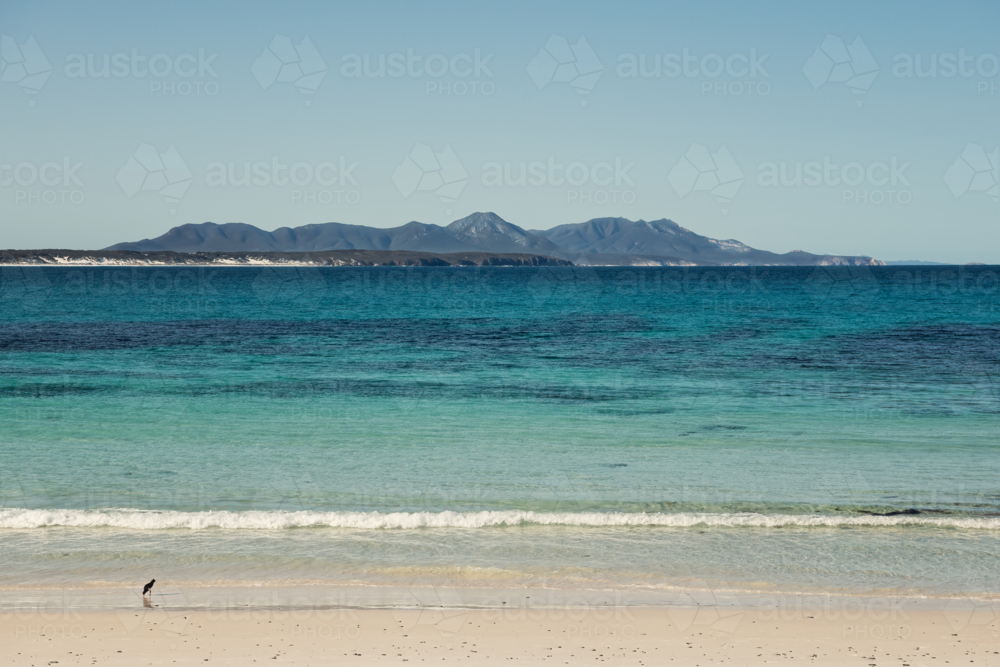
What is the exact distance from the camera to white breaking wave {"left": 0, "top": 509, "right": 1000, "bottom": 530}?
1070cm

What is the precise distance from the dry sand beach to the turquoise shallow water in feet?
2.50

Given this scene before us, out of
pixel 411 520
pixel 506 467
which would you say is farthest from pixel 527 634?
pixel 506 467

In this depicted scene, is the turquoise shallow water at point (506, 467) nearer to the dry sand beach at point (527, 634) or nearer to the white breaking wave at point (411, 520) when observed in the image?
the white breaking wave at point (411, 520)

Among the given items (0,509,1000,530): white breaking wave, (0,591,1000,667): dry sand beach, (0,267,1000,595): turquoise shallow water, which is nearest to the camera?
(0,591,1000,667): dry sand beach

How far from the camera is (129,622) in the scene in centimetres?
771

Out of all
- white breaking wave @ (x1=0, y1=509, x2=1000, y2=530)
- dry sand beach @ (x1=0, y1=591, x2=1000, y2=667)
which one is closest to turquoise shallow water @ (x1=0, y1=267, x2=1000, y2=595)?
white breaking wave @ (x1=0, y1=509, x2=1000, y2=530)

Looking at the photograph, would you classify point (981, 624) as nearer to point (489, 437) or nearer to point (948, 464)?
point (948, 464)

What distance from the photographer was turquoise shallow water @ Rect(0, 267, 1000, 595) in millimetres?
9398

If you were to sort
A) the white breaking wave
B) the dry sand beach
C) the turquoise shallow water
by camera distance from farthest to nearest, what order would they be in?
the white breaking wave < the turquoise shallow water < the dry sand beach

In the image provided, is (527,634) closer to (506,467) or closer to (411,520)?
(411,520)

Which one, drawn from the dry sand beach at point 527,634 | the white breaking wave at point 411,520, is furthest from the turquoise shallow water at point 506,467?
the dry sand beach at point 527,634

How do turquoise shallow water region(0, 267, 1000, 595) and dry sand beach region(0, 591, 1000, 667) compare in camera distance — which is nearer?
dry sand beach region(0, 591, 1000, 667)

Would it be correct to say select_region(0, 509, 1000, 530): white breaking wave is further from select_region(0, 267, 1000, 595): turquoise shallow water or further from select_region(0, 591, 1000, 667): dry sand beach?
select_region(0, 591, 1000, 667): dry sand beach

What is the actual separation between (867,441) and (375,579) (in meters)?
10.6
